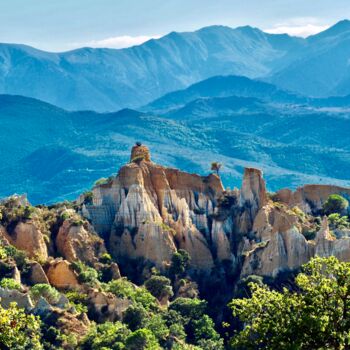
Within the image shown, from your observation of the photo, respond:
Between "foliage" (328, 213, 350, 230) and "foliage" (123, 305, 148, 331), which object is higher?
"foliage" (328, 213, 350, 230)

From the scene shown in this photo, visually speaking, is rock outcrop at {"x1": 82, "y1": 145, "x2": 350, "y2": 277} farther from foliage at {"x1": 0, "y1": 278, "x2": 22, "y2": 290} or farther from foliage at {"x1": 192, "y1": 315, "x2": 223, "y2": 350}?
foliage at {"x1": 0, "y1": 278, "x2": 22, "y2": 290}

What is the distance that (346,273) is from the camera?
95.9 ft

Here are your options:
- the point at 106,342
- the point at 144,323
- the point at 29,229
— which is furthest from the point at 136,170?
the point at 106,342

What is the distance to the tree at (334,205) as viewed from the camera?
261 feet

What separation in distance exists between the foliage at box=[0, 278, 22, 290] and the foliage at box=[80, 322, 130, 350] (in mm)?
4699

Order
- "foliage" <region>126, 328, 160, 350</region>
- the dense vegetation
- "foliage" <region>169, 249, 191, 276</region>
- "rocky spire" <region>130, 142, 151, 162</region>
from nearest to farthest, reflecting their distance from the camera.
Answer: "foliage" <region>126, 328, 160, 350</region>
the dense vegetation
"foliage" <region>169, 249, 191, 276</region>
"rocky spire" <region>130, 142, 151, 162</region>

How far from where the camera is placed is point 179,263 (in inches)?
2717

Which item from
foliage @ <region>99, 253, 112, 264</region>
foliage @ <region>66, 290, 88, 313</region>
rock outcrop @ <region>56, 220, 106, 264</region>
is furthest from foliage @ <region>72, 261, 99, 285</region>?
foliage @ <region>99, 253, 112, 264</region>

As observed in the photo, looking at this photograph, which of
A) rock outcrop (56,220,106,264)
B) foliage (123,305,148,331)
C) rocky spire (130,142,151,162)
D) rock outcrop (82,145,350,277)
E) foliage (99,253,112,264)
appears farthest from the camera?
rocky spire (130,142,151,162)

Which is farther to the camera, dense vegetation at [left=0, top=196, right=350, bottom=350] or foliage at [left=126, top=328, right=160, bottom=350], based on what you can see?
dense vegetation at [left=0, top=196, right=350, bottom=350]

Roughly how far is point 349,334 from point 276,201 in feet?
171

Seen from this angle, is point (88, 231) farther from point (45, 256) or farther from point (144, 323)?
point (144, 323)

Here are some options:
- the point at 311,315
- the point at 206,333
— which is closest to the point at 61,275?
the point at 206,333

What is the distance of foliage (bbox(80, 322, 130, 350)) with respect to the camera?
53312 mm
